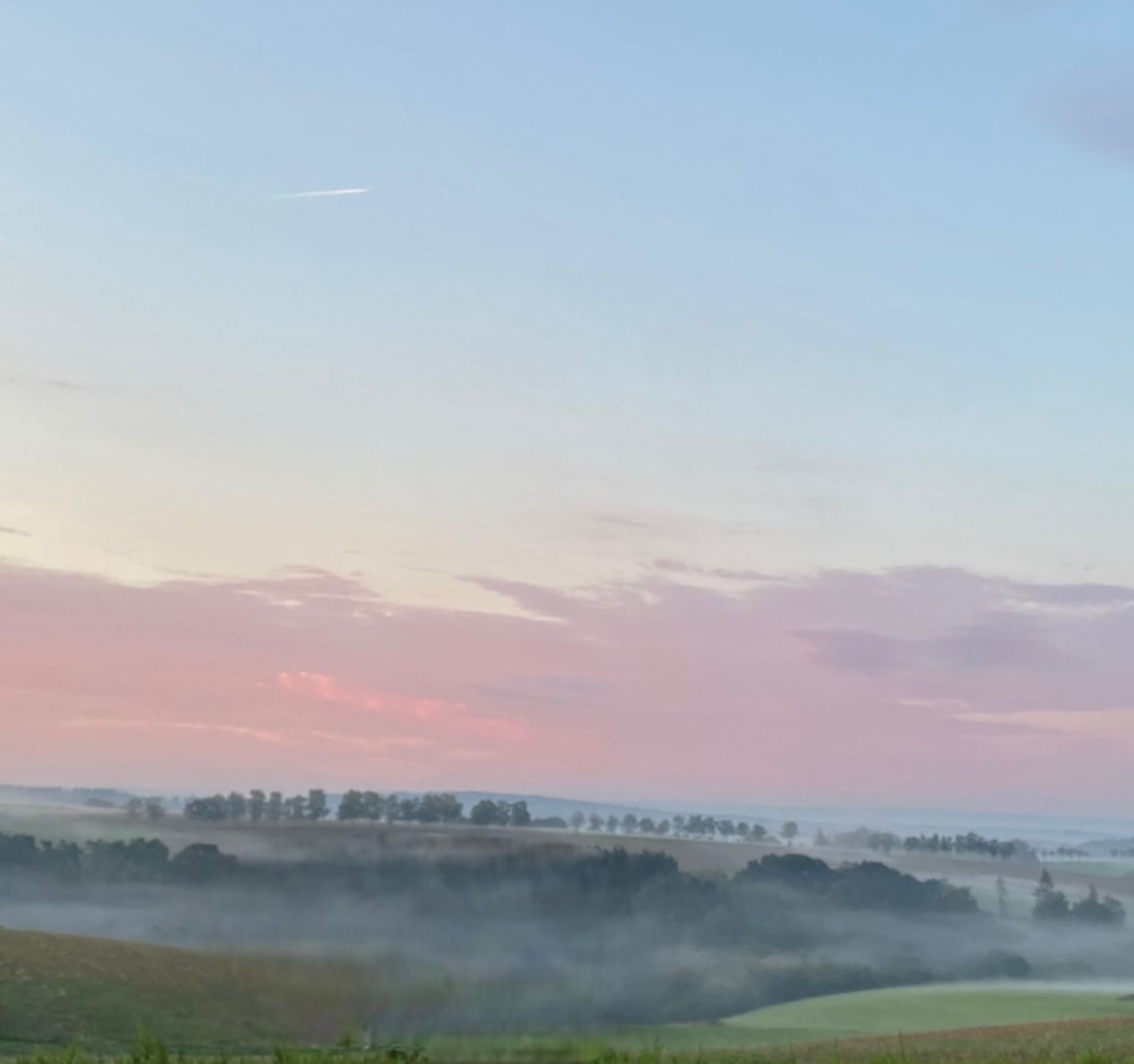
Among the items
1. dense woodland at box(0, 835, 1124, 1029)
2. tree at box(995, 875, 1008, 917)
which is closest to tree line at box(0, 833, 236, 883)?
dense woodland at box(0, 835, 1124, 1029)

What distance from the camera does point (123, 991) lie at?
7694cm

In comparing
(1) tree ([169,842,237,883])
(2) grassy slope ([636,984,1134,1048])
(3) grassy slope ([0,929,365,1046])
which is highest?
(1) tree ([169,842,237,883])

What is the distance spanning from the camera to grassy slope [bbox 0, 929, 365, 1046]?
54000 mm

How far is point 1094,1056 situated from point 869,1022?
280ft

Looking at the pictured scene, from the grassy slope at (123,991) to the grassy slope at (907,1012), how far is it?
2809cm

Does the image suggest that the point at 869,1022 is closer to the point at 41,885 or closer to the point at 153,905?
the point at 153,905

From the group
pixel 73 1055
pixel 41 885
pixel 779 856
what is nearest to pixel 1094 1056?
pixel 73 1055

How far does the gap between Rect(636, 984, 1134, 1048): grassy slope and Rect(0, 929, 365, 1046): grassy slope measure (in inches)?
1106

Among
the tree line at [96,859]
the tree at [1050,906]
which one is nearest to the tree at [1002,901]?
the tree at [1050,906]

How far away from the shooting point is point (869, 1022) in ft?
343

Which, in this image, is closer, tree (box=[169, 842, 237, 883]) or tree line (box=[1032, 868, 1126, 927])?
tree (box=[169, 842, 237, 883])

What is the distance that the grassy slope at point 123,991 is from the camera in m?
54.0

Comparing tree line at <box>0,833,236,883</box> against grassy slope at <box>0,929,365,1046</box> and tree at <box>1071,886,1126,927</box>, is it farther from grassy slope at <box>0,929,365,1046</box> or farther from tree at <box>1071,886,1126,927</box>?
tree at <box>1071,886,1126,927</box>

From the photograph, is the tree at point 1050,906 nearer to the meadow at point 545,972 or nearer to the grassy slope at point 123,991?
the meadow at point 545,972
